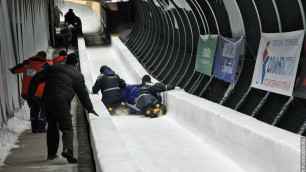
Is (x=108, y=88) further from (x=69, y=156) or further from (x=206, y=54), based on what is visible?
(x=69, y=156)

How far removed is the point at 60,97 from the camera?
5133 mm

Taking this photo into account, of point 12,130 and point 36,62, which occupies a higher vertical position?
point 36,62

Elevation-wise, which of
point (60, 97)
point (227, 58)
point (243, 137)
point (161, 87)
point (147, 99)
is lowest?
point (147, 99)

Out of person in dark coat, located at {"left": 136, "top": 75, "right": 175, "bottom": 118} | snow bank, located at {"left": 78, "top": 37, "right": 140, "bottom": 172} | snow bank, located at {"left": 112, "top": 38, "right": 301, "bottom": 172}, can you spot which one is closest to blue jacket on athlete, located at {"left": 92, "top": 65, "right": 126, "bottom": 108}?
person in dark coat, located at {"left": 136, "top": 75, "right": 175, "bottom": 118}

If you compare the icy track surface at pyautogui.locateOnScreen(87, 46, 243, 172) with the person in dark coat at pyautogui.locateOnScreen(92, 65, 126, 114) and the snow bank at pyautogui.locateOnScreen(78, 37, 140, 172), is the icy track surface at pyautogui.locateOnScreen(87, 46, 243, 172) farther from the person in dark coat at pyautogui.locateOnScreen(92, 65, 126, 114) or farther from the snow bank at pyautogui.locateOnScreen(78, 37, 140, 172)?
the snow bank at pyautogui.locateOnScreen(78, 37, 140, 172)

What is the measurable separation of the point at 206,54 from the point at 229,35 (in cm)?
106

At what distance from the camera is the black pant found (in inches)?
200

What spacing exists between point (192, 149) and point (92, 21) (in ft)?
111

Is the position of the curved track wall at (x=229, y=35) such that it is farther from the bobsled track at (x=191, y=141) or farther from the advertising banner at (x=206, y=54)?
the bobsled track at (x=191, y=141)

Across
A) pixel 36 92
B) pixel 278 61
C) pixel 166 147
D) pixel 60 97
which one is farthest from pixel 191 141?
pixel 36 92

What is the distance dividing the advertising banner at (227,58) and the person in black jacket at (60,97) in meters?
4.76

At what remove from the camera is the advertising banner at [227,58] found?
30.6ft

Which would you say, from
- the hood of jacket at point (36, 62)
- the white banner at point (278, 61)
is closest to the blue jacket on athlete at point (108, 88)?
the hood of jacket at point (36, 62)

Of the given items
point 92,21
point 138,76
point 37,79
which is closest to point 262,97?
point 37,79
